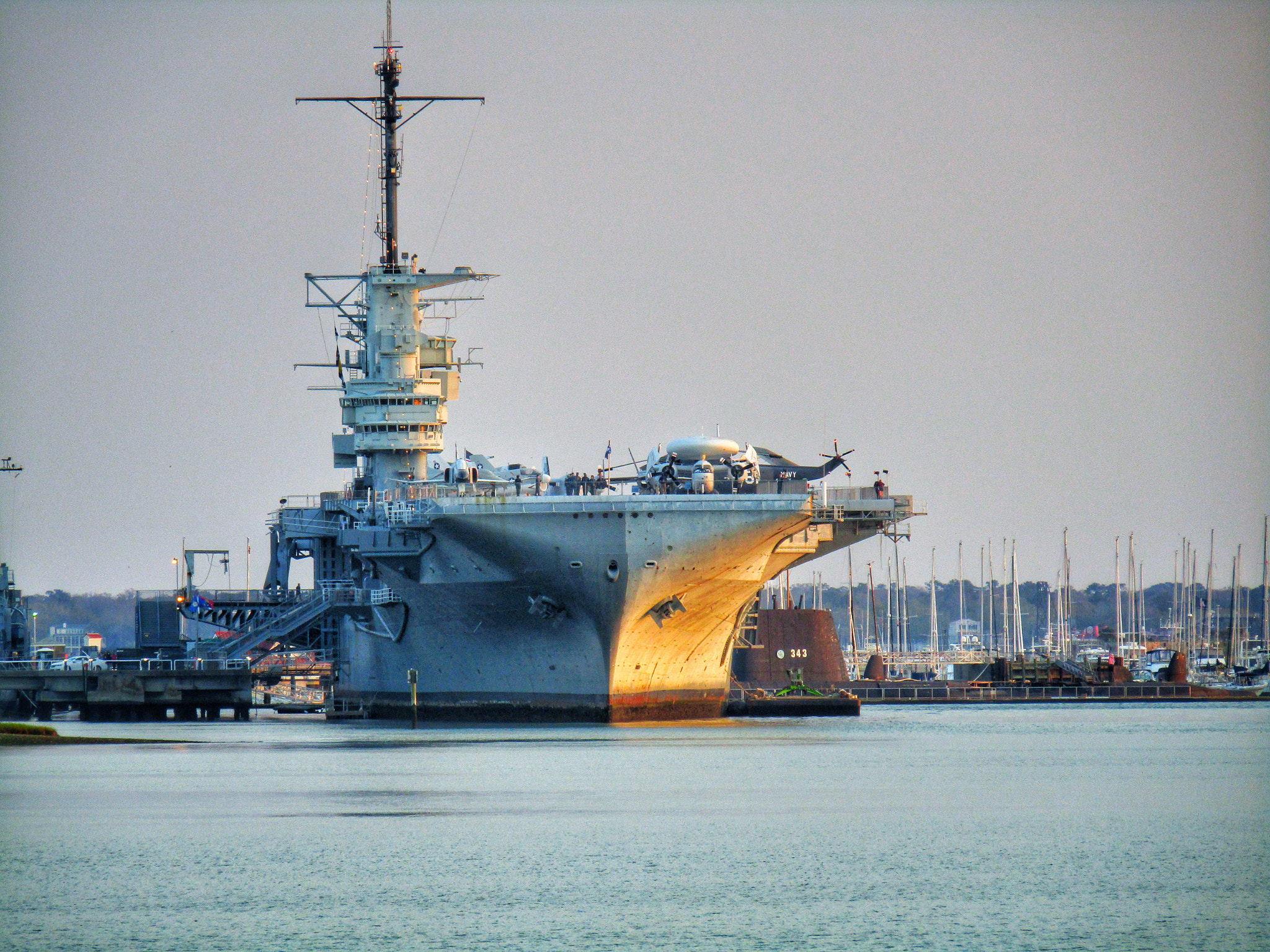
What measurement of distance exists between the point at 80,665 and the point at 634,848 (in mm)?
37355

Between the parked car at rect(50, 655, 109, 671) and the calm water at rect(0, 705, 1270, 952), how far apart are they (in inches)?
552

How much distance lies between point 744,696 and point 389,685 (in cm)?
1038

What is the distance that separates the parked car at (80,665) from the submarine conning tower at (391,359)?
942cm

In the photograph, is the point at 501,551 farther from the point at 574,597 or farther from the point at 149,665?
the point at 149,665

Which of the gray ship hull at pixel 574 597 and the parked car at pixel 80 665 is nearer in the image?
the gray ship hull at pixel 574 597

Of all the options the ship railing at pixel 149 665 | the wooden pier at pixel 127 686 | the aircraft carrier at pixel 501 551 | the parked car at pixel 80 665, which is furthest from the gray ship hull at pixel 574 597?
the parked car at pixel 80 665

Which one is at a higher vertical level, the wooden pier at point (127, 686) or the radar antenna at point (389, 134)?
the radar antenna at point (389, 134)

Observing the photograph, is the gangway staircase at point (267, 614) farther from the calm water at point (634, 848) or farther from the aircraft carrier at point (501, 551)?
the calm water at point (634, 848)

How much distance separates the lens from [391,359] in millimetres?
53500

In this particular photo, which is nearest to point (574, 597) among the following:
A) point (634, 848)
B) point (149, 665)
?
point (634, 848)

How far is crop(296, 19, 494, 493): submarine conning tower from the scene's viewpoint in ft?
174

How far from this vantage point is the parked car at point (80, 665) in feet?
184

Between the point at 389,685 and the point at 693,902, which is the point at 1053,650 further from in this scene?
the point at 693,902

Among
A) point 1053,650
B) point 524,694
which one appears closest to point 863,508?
point 524,694
